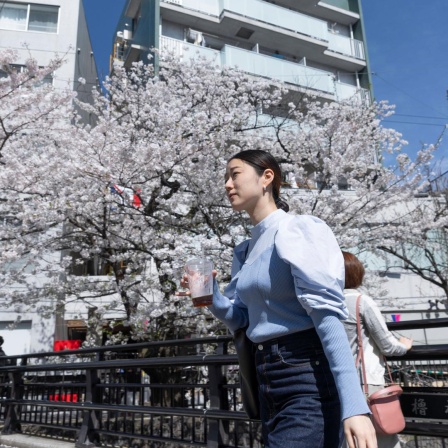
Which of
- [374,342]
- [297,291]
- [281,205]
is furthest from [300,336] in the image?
[374,342]

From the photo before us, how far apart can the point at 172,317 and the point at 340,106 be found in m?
6.79

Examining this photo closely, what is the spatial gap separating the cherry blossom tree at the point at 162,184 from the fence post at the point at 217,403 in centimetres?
391

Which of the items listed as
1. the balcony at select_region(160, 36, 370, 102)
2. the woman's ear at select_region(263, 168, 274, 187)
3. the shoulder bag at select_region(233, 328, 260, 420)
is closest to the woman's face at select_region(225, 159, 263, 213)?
the woman's ear at select_region(263, 168, 274, 187)

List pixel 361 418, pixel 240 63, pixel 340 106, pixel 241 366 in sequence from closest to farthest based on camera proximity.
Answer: pixel 361 418, pixel 241 366, pixel 340 106, pixel 240 63

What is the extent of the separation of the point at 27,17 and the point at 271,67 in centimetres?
1043

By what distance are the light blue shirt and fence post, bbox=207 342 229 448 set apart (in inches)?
79.8

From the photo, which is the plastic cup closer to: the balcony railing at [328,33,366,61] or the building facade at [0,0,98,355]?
the building facade at [0,0,98,355]

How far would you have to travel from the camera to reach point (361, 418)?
1169 mm

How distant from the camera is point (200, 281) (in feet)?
5.18

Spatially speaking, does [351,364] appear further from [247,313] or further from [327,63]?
[327,63]

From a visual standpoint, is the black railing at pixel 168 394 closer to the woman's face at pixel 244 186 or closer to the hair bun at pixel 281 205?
the hair bun at pixel 281 205

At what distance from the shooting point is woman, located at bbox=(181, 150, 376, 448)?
1240 mm

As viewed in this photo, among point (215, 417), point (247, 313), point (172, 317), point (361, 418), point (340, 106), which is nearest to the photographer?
point (361, 418)

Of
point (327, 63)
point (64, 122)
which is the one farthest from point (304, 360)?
point (327, 63)
